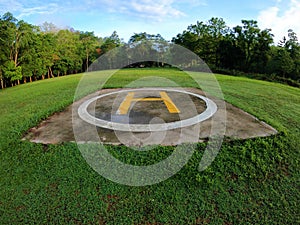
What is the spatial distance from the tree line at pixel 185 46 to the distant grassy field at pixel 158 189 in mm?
14426

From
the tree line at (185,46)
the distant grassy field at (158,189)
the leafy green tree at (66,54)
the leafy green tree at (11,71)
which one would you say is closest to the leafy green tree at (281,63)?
the tree line at (185,46)

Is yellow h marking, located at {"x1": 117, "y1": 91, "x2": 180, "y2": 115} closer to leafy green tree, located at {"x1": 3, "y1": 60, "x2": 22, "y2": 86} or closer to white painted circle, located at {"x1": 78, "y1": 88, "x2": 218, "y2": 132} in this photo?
white painted circle, located at {"x1": 78, "y1": 88, "x2": 218, "y2": 132}

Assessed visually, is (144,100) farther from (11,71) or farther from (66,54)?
(66,54)

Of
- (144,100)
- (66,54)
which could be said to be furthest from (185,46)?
(144,100)

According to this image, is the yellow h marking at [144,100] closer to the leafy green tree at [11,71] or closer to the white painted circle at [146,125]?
the white painted circle at [146,125]

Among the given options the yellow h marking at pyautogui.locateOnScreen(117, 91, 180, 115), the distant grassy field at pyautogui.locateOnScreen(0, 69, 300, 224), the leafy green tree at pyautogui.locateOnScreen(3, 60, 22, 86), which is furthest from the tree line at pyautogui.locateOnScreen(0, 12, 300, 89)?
the distant grassy field at pyautogui.locateOnScreen(0, 69, 300, 224)

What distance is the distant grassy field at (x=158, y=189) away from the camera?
6.87 feet

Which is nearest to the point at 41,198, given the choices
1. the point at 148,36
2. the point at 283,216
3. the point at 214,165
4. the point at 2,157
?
the point at 2,157

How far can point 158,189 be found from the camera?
2373 millimetres

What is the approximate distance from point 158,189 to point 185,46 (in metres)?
25.2

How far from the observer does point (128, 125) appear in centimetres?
358

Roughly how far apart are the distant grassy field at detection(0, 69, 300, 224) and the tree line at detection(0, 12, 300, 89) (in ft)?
47.3

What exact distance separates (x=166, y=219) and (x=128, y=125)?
1.81 metres

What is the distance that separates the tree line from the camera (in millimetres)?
16391
